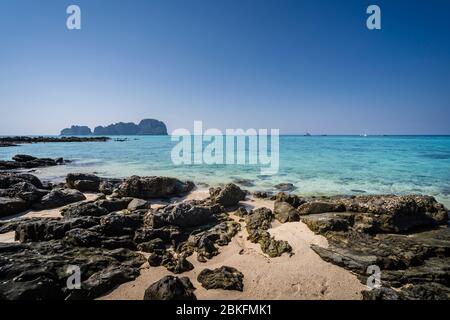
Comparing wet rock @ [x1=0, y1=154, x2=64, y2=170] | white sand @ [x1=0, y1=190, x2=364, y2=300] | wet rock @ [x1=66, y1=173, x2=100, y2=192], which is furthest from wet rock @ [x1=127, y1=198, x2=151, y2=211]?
wet rock @ [x1=0, y1=154, x2=64, y2=170]

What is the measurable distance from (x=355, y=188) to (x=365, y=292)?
1201cm

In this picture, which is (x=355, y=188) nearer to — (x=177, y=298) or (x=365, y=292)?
(x=365, y=292)

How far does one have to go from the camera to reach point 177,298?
4.28 meters

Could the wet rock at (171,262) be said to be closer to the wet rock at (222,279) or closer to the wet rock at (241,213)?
the wet rock at (222,279)

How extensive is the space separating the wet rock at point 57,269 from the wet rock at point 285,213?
5.23 m

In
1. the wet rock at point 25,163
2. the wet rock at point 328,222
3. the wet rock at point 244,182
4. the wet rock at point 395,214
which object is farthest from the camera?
the wet rock at point 25,163

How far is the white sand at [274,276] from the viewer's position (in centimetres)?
467

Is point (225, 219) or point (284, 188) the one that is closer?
point (225, 219)

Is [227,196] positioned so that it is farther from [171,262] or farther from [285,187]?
[285,187]

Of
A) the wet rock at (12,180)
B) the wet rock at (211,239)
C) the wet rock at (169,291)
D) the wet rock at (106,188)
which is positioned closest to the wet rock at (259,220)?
the wet rock at (211,239)
